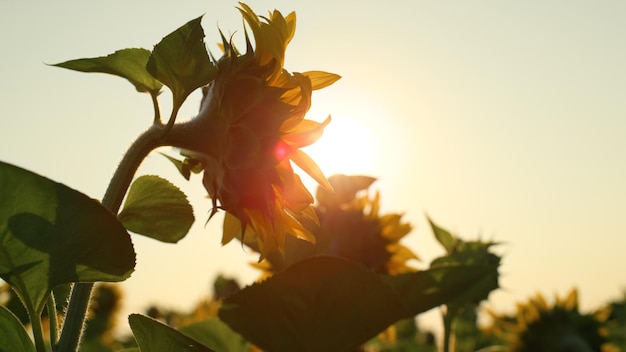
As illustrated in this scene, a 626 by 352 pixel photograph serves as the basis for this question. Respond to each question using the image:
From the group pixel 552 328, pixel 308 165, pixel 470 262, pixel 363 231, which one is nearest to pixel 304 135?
pixel 308 165

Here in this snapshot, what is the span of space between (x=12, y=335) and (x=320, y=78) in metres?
0.63

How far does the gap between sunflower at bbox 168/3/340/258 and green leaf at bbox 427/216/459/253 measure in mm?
1090

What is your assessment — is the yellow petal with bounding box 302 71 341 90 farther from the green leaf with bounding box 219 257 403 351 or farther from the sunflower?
the green leaf with bounding box 219 257 403 351

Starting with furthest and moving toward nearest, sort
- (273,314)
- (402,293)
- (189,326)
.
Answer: (189,326)
(402,293)
(273,314)

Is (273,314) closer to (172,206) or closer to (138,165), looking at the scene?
(172,206)

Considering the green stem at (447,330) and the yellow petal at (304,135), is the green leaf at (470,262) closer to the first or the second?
the green stem at (447,330)

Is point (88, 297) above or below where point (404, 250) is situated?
below

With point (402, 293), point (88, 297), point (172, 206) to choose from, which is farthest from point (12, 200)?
point (402, 293)

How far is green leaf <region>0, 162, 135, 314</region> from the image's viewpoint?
86cm

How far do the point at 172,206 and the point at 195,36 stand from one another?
0.31 metres

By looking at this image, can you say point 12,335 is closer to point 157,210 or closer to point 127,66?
point 157,210

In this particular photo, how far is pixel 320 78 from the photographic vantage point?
1255mm

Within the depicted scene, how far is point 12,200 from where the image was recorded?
86 cm

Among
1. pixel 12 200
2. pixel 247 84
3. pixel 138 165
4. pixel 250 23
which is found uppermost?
pixel 250 23
